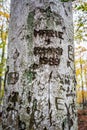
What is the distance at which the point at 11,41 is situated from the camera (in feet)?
3.74

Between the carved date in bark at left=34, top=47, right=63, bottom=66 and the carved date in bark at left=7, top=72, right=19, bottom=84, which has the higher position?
A: the carved date in bark at left=34, top=47, right=63, bottom=66

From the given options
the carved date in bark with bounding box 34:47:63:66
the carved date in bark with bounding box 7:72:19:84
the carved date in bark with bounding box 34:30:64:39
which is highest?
the carved date in bark with bounding box 34:30:64:39

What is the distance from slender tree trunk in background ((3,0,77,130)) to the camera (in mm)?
988

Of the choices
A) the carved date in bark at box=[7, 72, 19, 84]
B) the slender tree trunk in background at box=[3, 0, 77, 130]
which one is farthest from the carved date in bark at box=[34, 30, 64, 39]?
the carved date in bark at box=[7, 72, 19, 84]

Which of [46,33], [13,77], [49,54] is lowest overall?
[13,77]

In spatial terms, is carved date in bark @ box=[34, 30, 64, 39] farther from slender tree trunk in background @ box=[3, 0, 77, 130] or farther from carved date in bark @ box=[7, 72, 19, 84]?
carved date in bark @ box=[7, 72, 19, 84]

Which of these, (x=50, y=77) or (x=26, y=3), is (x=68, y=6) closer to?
(x=26, y=3)

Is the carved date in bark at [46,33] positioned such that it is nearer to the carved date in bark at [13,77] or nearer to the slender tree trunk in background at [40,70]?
the slender tree trunk in background at [40,70]

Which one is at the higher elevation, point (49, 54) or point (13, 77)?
point (49, 54)

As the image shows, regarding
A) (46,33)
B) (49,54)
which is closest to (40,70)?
(49,54)

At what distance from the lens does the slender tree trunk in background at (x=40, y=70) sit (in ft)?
3.24

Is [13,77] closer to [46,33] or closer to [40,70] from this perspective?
[40,70]

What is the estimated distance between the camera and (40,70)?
1020mm

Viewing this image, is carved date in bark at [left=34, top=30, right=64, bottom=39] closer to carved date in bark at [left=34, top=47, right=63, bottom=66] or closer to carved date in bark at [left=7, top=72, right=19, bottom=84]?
carved date in bark at [left=34, top=47, right=63, bottom=66]
